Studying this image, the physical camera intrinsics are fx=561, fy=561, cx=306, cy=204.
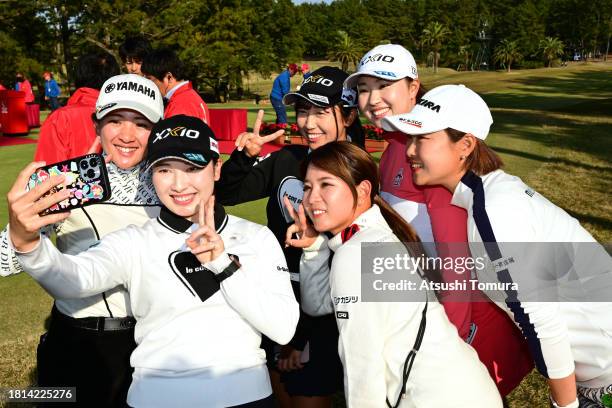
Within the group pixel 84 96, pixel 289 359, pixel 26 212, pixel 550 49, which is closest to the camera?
pixel 26 212

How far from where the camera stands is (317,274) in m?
2.93

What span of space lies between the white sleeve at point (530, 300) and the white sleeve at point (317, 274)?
0.85m

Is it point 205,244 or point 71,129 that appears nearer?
point 205,244

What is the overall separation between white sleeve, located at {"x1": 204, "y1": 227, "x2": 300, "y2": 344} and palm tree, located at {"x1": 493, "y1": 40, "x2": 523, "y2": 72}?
A: 10070 centimetres

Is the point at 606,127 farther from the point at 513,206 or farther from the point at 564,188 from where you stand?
the point at 513,206

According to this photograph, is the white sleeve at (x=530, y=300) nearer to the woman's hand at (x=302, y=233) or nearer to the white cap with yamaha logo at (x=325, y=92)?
the woman's hand at (x=302, y=233)

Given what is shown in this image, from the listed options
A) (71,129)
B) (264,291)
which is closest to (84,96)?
(71,129)

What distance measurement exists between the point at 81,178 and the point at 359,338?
1400mm

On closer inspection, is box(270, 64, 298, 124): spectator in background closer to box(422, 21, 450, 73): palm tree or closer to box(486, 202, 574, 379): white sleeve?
box(486, 202, 574, 379): white sleeve

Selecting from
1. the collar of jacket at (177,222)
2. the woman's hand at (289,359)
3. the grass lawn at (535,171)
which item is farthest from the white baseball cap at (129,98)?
the grass lawn at (535,171)

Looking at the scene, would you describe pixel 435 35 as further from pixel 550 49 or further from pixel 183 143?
pixel 183 143

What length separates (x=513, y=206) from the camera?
8.59ft

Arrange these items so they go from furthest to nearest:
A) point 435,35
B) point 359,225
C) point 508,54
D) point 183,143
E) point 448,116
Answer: point 435,35, point 508,54, point 448,116, point 359,225, point 183,143

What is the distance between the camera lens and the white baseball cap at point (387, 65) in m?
3.63
